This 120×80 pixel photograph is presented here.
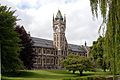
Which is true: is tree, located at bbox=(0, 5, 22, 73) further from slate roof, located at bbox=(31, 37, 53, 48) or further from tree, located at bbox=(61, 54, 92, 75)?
slate roof, located at bbox=(31, 37, 53, 48)

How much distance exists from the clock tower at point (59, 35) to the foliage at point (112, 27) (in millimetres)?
114593

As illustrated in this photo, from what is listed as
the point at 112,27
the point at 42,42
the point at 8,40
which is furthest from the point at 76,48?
the point at 112,27

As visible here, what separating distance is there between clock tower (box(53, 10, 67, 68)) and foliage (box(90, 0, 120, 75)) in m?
115

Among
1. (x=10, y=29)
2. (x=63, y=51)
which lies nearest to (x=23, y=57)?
(x=10, y=29)

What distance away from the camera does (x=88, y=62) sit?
2520 inches

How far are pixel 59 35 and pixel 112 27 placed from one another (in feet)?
379

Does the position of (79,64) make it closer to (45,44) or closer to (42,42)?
(42,42)

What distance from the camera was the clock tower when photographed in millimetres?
125500

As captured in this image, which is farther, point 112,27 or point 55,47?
point 55,47

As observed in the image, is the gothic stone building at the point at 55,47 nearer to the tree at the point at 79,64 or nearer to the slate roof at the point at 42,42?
the slate roof at the point at 42,42

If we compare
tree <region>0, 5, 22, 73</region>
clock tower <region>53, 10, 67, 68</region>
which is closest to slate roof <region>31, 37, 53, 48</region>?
clock tower <region>53, 10, 67, 68</region>

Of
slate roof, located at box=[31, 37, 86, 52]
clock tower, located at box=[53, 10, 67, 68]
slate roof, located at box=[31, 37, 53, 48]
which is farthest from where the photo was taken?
clock tower, located at box=[53, 10, 67, 68]

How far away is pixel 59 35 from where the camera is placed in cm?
12550

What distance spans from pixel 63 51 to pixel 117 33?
117405 mm
